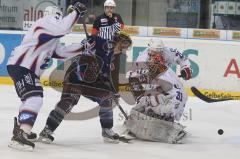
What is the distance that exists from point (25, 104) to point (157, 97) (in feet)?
4.42

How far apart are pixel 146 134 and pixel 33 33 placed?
56.1 inches

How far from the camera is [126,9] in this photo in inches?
424

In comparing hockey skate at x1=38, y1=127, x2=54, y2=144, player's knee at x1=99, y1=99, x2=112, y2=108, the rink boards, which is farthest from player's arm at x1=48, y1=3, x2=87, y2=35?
the rink boards

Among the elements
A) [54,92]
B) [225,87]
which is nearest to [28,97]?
[54,92]

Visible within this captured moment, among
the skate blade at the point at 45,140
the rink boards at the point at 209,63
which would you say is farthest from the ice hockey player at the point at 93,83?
the rink boards at the point at 209,63

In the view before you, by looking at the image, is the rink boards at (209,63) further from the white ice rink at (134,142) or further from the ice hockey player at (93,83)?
the ice hockey player at (93,83)

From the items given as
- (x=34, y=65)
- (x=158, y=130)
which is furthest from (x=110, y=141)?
(x=34, y=65)

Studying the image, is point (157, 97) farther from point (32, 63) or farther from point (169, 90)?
point (32, 63)

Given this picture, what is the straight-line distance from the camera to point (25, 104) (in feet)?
16.0

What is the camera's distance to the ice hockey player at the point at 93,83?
Result: 5.36 metres

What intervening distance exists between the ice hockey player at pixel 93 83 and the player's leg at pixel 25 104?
0.46 meters

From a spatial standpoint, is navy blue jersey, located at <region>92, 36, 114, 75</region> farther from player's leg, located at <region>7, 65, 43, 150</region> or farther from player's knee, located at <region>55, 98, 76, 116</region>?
Result: player's leg, located at <region>7, 65, 43, 150</region>

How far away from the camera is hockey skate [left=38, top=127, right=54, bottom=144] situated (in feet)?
17.2

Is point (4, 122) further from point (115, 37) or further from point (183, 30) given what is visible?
point (183, 30)
